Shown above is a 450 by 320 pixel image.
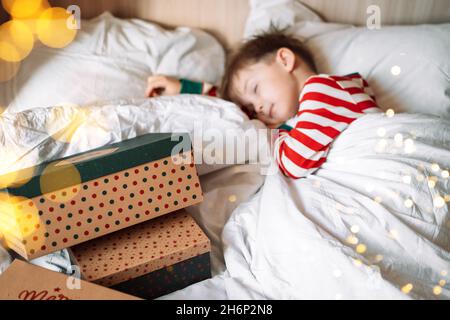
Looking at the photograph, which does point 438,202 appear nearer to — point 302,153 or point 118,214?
point 302,153

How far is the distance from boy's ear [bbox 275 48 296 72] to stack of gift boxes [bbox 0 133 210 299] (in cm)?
59

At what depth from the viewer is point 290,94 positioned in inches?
49.4

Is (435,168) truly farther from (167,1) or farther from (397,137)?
(167,1)

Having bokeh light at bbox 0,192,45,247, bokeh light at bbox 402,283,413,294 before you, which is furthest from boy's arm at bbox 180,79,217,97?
bokeh light at bbox 402,283,413,294

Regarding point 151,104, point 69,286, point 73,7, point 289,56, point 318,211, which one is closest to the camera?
point 69,286

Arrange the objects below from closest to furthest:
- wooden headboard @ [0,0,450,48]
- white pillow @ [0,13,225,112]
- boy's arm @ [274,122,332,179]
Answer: boy's arm @ [274,122,332,179] → white pillow @ [0,13,225,112] → wooden headboard @ [0,0,450,48]

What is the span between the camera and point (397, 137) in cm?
94

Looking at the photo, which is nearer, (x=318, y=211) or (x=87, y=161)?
(x=87, y=161)

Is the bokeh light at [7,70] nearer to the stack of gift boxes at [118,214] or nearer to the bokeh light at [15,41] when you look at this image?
the bokeh light at [15,41]

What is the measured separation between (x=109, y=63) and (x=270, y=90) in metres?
0.52

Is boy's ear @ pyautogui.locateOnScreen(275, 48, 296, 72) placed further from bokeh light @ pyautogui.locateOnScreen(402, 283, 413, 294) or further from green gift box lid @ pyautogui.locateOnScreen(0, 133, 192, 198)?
bokeh light @ pyautogui.locateOnScreen(402, 283, 413, 294)

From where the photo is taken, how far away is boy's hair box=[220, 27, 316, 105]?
1332 mm
